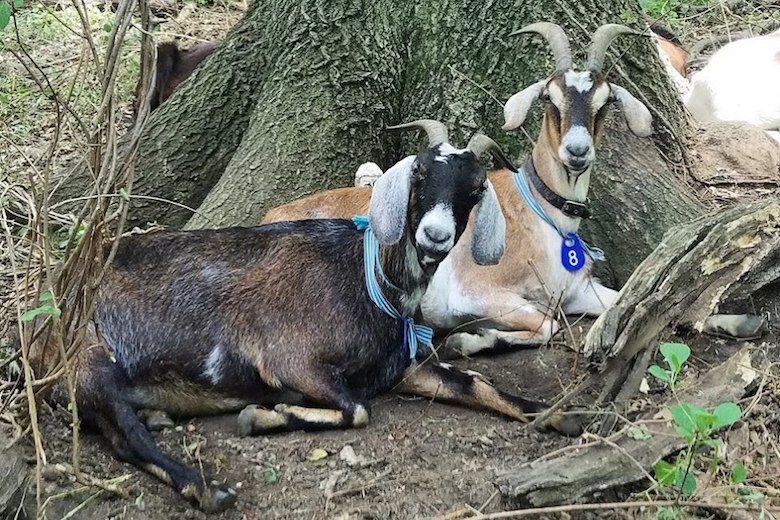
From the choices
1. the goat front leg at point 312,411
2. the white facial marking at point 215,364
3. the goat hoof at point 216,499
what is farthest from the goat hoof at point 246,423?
the goat hoof at point 216,499

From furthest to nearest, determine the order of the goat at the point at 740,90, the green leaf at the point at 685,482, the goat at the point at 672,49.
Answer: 1. the goat at the point at 672,49
2. the goat at the point at 740,90
3. the green leaf at the point at 685,482

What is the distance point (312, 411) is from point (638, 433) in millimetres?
1196

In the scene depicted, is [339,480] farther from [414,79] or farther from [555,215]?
[414,79]

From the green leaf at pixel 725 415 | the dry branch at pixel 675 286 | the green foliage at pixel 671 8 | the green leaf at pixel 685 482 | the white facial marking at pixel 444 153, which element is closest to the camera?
the green leaf at pixel 725 415

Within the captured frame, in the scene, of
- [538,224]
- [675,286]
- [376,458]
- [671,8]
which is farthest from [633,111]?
[671,8]

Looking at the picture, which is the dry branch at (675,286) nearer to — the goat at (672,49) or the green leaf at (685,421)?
the green leaf at (685,421)

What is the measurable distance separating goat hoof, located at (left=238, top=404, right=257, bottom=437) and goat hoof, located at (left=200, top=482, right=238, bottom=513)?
1.45 ft

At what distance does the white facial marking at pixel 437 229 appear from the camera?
344 cm

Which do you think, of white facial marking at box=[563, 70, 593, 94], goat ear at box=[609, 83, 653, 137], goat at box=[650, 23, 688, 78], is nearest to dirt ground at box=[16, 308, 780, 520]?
goat ear at box=[609, 83, 653, 137]

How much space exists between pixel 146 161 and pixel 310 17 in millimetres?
1245

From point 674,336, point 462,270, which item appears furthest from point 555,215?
point 674,336

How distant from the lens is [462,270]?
4641mm

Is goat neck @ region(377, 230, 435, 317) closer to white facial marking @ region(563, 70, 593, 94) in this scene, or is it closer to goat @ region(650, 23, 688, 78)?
white facial marking @ region(563, 70, 593, 94)

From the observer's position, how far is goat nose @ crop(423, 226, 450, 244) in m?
3.44
